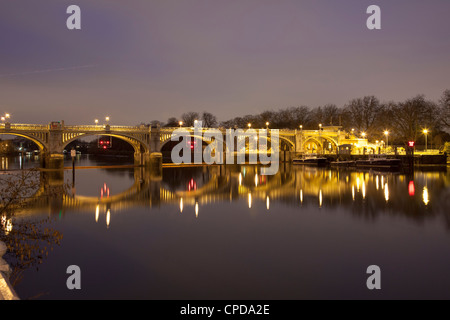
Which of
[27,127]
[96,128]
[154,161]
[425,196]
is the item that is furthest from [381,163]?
[27,127]

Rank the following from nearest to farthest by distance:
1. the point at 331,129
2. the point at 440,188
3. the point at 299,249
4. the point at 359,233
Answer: the point at 299,249
the point at 359,233
the point at 440,188
the point at 331,129

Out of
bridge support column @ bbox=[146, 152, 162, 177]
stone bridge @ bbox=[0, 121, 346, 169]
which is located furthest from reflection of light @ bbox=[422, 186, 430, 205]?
stone bridge @ bbox=[0, 121, 346, 169]

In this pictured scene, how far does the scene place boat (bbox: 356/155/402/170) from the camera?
176 feet

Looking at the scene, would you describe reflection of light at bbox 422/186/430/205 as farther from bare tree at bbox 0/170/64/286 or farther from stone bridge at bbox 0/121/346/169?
stone bridge at bbox 0/121/346/169

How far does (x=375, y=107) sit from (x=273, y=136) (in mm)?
32797

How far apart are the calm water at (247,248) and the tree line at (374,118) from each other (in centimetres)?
5406

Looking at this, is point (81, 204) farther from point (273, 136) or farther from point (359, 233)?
point (273, 136)

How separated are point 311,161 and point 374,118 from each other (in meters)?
31.3

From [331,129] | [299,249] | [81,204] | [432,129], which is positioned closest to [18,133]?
[81,204]

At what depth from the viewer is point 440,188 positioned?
94.4 feet

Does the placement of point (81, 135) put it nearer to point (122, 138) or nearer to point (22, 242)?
point (122, 138)

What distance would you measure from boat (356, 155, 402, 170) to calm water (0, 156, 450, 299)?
104ft

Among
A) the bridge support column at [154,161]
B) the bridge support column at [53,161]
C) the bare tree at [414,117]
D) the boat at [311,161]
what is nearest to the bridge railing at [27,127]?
the bridge support column at [53,161]

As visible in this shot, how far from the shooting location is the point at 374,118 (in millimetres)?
89250
